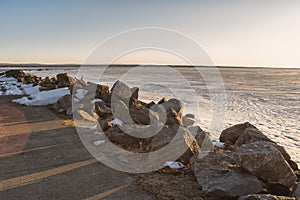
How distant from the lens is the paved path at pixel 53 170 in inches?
197

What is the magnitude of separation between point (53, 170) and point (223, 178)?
336 centimetres

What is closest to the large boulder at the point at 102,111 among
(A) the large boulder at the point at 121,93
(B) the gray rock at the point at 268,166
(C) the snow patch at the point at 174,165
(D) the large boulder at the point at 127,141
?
(A) the large boulder at the point at 121,93

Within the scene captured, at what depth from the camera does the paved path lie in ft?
16.4

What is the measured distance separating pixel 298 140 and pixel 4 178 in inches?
366

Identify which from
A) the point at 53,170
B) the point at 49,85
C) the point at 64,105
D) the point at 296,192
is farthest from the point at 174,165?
the point at 49,85

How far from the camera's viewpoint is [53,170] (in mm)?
5961

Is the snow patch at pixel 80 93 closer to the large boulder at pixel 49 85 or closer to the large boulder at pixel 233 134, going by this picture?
the large boulder at pixel 49 85

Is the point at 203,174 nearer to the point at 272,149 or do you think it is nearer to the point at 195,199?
the point at 195,199

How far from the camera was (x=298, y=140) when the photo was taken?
406 inches

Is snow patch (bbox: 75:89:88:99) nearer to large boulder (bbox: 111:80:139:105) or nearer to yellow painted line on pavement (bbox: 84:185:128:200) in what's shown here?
large boulder (bbox: 111:80:139:105)

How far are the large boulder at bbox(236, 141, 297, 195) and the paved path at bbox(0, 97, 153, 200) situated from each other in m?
1.81

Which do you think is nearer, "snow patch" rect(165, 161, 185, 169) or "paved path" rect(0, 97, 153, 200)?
"paved path" rect(0, 97, 153, 200)

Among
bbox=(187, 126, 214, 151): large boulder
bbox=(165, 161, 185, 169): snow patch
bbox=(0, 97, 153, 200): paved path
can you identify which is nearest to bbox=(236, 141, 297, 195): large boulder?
bbox=(165, 161, 185, 169): snow patch

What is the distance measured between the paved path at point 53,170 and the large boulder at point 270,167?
1.81m
